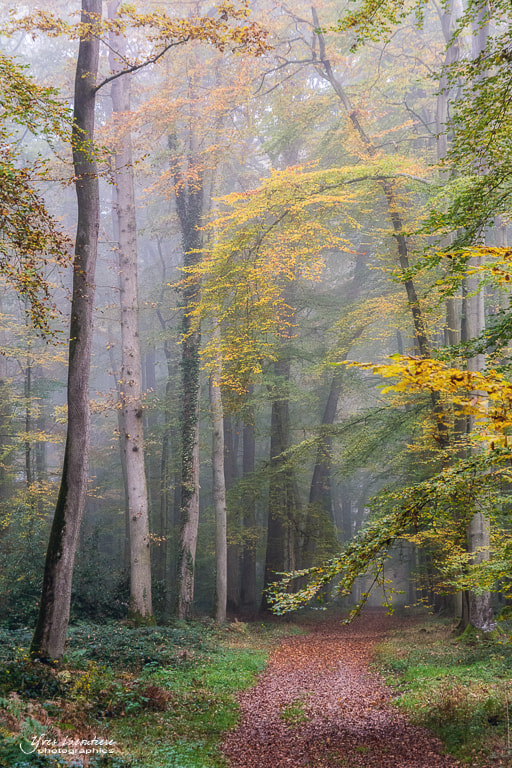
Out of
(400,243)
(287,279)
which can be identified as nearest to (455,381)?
(400,243)

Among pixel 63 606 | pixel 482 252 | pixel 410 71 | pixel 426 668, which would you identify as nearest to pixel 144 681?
pixel 63 606

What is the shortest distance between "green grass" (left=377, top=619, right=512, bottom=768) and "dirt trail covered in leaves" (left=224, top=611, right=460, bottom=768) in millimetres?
231

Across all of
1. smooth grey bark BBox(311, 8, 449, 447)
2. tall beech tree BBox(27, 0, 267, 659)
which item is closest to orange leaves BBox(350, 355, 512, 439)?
tall beech tree BBox(27, 0, 267, 659)

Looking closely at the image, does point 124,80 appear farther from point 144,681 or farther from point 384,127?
point 144,681

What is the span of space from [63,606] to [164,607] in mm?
8259

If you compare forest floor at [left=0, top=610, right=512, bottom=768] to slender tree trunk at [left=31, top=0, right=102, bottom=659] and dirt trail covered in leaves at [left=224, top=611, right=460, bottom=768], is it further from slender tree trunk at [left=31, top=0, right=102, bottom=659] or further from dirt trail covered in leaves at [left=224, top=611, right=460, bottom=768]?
slender tree trunk at [left=31, top=0, right=102, bottom=659]

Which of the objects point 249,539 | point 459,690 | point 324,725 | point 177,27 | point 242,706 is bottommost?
point 249,539

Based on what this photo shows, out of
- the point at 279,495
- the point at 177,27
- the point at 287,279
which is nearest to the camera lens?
the point at 177,27

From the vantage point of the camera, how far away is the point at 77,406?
7500 mm

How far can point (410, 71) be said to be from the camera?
14.6 metres

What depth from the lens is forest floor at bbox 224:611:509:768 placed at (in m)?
5.43

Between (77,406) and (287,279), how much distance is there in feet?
31.3

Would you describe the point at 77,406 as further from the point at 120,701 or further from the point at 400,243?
the point at 400,243

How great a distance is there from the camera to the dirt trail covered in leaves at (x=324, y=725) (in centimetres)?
545
